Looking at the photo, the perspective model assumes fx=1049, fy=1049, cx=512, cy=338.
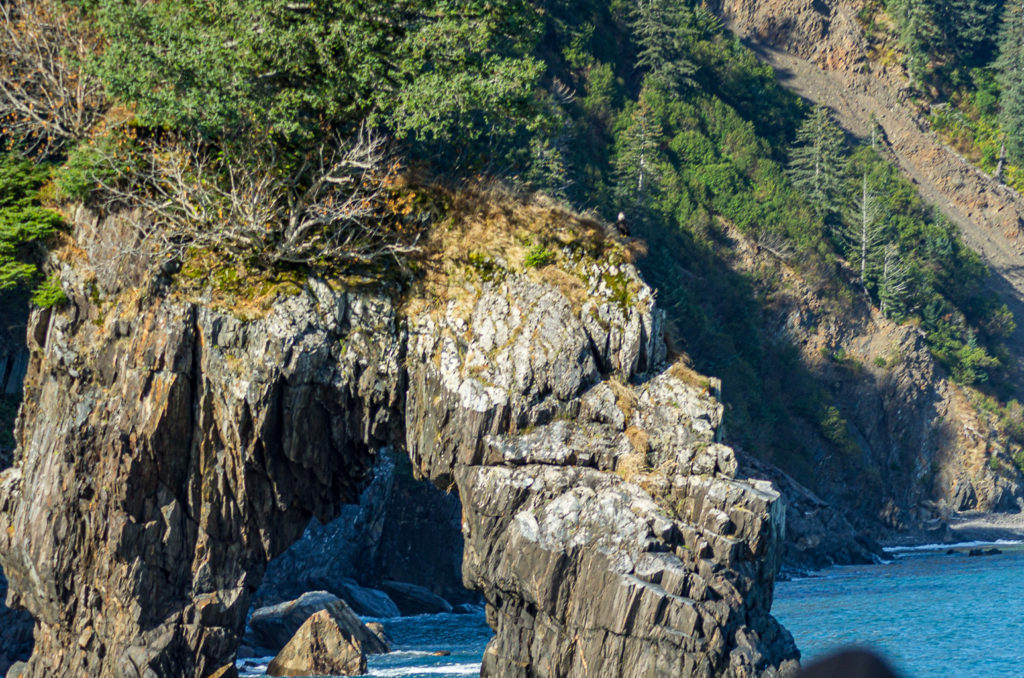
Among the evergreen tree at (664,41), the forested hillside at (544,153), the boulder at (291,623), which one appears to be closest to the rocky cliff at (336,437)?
the forested hillside at (544,153)

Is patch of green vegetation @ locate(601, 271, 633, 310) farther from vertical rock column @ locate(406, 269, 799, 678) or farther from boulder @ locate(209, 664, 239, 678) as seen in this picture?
boulder @ locate(209, 664, 239, 678)

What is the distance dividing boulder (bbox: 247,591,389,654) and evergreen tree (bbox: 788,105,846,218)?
2224 inches

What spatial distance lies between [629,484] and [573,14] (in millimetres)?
57825

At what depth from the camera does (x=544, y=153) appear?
55.8 meters

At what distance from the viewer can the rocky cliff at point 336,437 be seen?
23.3 m

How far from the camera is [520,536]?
23109 millimetres

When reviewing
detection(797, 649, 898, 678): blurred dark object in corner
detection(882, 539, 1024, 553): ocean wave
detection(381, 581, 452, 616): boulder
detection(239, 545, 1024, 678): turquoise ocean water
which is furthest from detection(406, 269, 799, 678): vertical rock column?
detection(882, 539, 1024, 553): ocean wave

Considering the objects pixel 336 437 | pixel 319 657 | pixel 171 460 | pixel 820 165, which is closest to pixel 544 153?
pixel 319 657

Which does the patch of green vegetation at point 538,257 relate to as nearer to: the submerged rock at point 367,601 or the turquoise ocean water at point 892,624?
the turquoise ocean water at point 892,624

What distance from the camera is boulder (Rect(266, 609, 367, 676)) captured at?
30.5 m

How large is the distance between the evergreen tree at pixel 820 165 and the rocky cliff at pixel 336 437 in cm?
5940

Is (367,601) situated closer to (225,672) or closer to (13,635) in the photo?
(13,635)

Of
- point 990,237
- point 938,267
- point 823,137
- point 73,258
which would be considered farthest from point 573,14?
point 73,258

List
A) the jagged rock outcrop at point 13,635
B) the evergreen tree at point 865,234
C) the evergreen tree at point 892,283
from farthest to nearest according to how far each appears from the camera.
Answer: the evergreen tree at point 865,234, the evergreen tree at point 892,283, the jagged rock outcrop at point 13,635
